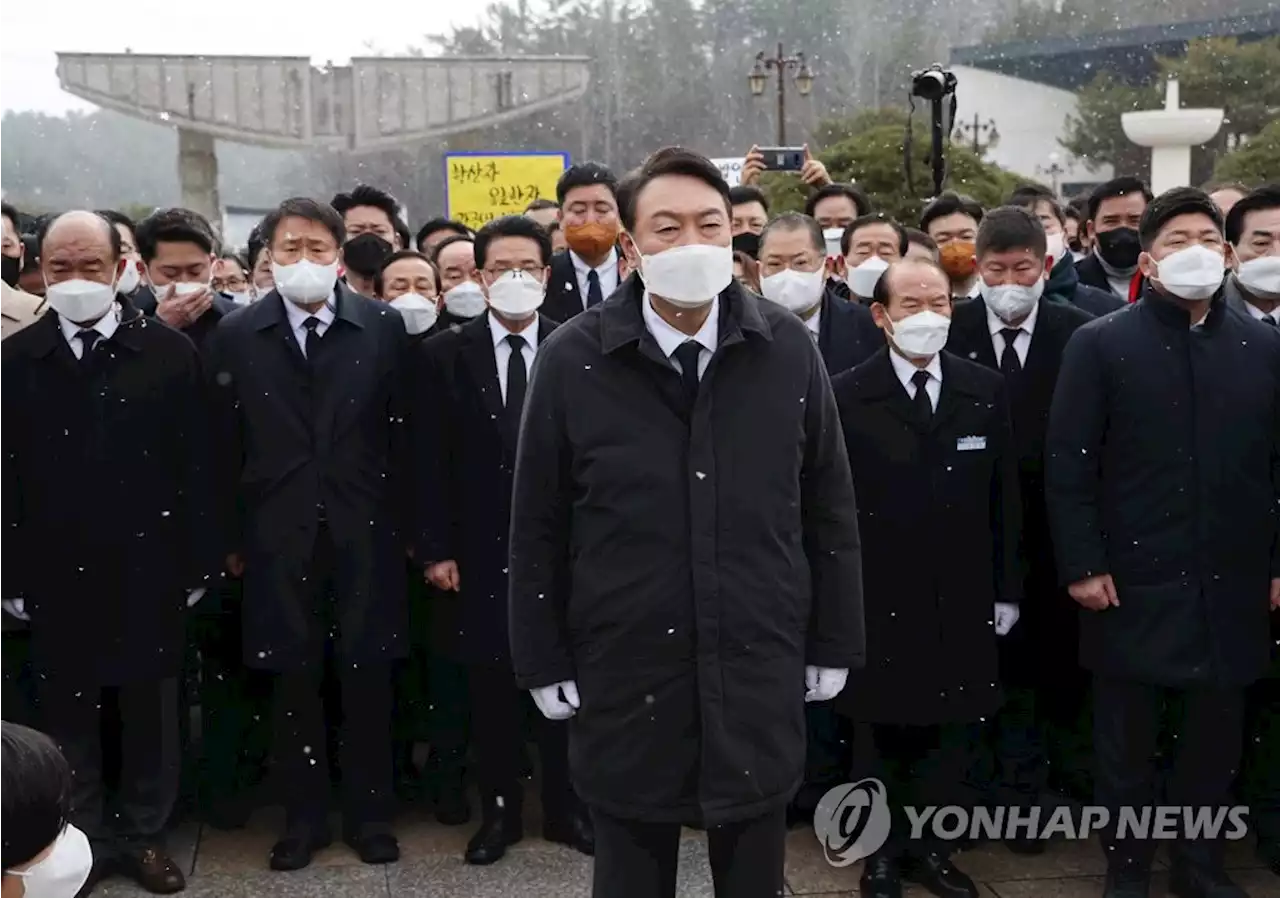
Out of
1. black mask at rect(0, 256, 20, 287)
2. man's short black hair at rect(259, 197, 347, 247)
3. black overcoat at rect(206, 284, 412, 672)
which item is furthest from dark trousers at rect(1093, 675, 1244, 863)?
black mask at rect(0, 256, 20, 287)

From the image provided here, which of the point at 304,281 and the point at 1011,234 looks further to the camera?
the point at 1011,234

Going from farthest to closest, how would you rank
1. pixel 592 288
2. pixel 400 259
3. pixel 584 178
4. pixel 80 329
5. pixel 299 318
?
1. pixel 584 178
2. pixel 592 288
3. pixel 400 259
4. pixel 299 318
5. pixel 80 329

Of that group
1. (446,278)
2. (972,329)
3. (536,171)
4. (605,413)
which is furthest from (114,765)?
(536,171)

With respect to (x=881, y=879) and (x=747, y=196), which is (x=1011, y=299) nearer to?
(x=881, y=879)

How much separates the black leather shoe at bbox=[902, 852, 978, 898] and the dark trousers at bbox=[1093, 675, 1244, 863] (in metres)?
0.49

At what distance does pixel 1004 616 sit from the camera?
4.86 meters

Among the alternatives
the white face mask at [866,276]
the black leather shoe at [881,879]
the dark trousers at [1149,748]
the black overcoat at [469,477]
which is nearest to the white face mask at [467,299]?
the black overcoat at [469,477]

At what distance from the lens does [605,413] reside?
132 inches

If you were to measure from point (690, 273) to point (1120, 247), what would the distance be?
12.7 feet

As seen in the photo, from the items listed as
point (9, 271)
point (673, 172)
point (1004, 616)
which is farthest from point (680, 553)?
point (9, 271)

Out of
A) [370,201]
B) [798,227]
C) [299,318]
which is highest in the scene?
[370,201]

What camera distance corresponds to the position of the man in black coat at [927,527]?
471 centimetres

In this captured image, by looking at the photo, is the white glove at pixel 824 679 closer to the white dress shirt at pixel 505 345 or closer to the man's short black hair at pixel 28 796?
the man's short black hair at pixel 28 796

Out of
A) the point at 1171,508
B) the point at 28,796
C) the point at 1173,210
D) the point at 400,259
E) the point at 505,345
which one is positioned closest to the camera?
the point at 28,796
